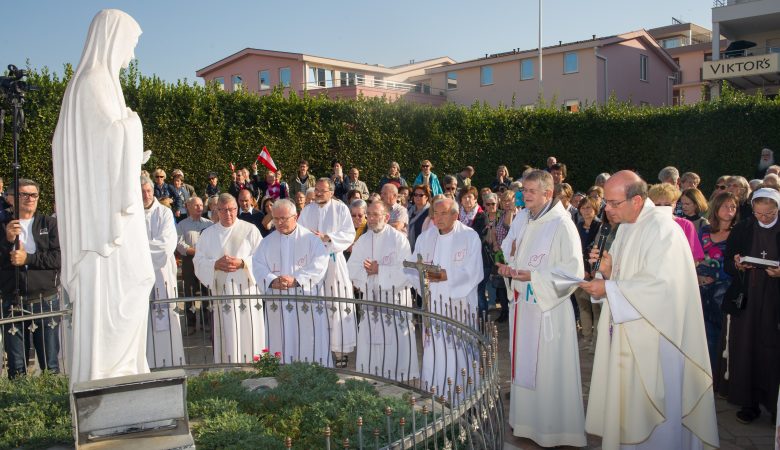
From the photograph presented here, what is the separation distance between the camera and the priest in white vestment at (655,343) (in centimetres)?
480

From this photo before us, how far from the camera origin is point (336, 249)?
352 inches

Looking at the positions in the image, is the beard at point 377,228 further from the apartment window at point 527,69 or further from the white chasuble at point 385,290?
the apartment window at point 527,69

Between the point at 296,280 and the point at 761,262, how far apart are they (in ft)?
15.3

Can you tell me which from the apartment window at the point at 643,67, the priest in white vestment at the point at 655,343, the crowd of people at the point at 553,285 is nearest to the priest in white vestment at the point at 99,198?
the crowd of people at the point at 553,285

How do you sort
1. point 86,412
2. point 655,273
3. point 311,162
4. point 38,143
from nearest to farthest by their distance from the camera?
1. point 86,412
2. point 655,273
3. point 38,143
4. point 311,162

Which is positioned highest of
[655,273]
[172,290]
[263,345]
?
[655,273]

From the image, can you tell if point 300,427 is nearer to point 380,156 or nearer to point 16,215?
point 16,215

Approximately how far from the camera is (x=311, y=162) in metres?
19.8

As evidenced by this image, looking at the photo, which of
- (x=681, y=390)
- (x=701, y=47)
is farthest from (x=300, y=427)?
(x=701, y=47)

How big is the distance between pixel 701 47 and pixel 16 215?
1867 inches

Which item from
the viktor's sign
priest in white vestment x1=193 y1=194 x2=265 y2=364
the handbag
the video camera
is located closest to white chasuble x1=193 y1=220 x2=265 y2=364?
priest in white vestment x1=193 y1=194 x2=265 y2=364

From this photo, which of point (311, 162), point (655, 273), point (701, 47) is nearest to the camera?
point (655, 273)

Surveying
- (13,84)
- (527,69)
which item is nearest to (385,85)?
(527,69)

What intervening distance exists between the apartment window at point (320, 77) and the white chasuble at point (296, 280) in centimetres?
3678
